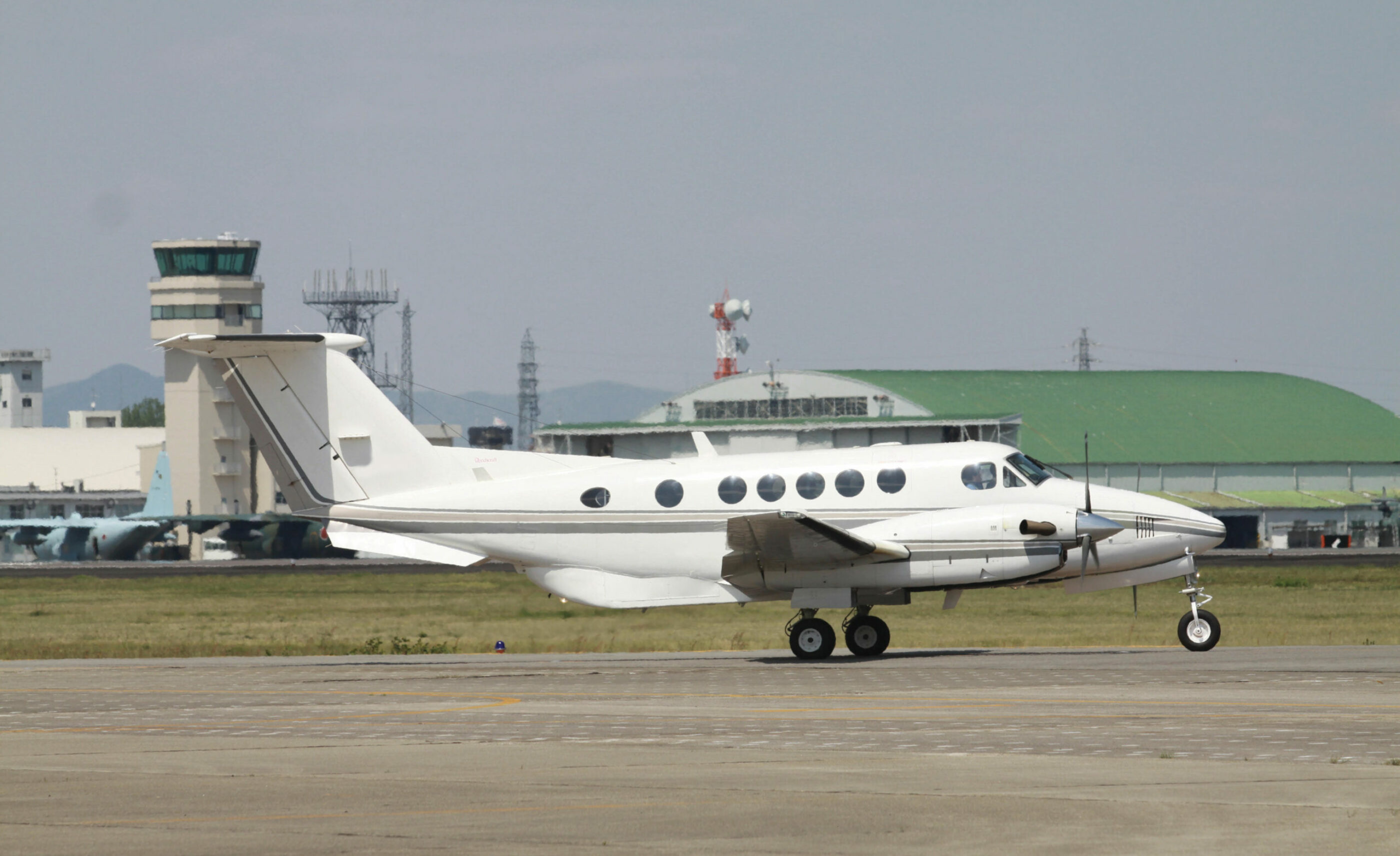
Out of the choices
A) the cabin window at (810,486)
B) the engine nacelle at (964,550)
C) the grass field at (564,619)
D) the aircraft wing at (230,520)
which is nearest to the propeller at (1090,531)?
the engine nacelle at (964,550)

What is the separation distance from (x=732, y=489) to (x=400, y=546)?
559 cm

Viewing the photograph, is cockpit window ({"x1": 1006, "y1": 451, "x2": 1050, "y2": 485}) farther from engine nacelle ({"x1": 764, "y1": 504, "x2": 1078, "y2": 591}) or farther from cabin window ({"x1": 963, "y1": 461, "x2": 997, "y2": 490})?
engine nacelle ({"x1": 764, "y1": 504, "x2": 1078, "y2": 591})

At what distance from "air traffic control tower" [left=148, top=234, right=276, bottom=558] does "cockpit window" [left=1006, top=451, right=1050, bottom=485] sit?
10974cm

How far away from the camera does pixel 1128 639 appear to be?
105 feet

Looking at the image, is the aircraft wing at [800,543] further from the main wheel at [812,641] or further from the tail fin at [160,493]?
the tail fin at [160,493]

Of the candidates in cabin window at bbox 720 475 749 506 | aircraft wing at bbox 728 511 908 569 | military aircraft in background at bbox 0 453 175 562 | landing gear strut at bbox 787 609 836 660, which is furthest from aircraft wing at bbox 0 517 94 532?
aircraft wing at bbox 728 511 908 569

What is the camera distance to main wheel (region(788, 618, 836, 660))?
80.9 ft

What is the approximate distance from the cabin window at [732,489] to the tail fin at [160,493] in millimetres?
90924

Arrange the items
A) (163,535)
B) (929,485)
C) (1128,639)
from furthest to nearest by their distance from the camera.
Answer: (163,535)
(1128,639)
(929,485)

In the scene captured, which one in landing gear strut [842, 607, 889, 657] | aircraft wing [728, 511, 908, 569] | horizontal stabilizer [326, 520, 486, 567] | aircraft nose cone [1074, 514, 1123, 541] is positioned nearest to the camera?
aircraft wing [728, 511, 908, 569]

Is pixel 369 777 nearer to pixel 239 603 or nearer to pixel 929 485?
pixel 929 485

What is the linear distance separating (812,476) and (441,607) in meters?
26.2

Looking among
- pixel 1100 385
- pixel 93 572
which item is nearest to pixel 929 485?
pixel 93 572

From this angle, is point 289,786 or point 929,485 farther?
point 929,485
